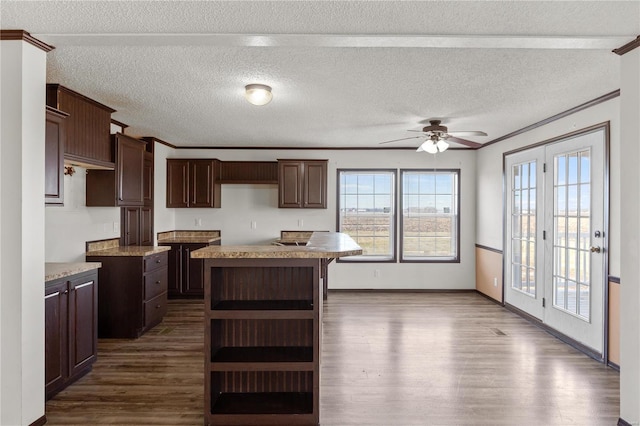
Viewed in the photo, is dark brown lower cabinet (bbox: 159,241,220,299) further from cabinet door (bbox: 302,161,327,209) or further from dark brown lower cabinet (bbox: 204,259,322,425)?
dark brown lower cabinet (bbox: 204,259,322,425)

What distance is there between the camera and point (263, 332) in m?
2.53

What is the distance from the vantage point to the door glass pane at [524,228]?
459cm

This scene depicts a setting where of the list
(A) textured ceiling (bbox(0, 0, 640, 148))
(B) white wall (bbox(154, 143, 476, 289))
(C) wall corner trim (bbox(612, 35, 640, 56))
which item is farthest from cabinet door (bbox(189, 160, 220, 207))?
(C) wall corner trim (bbox(612, 35, 640, 56))

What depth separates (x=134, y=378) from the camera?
3.03 meters

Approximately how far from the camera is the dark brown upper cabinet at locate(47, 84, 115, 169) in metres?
3.23

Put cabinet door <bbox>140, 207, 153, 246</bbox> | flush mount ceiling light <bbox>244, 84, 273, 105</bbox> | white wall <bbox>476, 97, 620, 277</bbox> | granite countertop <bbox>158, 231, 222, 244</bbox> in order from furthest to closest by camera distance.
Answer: granite countertop <bbox>158, 231, 222, 244</bbox>
cabinet door <bbox>140, 207, 153, 246</bbox>
white wall <bbox>476, 97, 620, 277</bbox>
flush mount ceiling light <bbox>244, 84, 273, 105</bbox>

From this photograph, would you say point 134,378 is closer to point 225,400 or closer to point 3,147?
point 225,400

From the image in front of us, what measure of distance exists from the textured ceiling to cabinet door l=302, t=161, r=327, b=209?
4.19 ft

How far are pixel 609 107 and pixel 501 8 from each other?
7.52ft

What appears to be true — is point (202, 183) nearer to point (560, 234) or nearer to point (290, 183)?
point (290, 183)

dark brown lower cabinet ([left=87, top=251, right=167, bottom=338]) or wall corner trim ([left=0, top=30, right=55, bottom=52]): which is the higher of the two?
wall corner trim ([left=0, top=30, right=55, bottom=52])

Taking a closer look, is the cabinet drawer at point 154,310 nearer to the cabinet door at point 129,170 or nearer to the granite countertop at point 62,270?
the granite countertop at point 62,270

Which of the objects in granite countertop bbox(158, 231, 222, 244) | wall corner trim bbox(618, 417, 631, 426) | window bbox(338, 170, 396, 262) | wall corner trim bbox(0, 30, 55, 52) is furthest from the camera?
window bbox(338, 170, 396, 262)

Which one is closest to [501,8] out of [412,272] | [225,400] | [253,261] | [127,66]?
[253,261]
